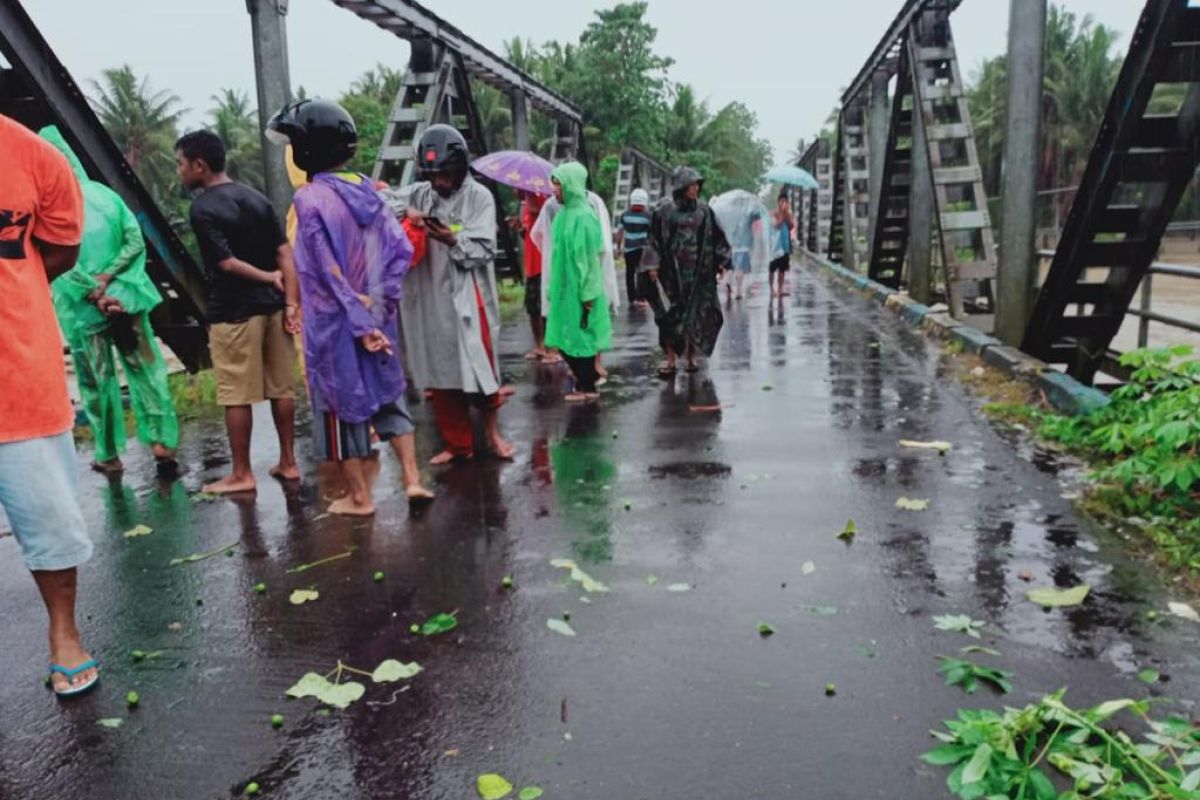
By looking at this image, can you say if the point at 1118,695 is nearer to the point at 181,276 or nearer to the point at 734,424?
the point at 734,424

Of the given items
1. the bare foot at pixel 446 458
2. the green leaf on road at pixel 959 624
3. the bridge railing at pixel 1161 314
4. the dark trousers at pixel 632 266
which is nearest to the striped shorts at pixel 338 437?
the bare foot at pixel 446 458

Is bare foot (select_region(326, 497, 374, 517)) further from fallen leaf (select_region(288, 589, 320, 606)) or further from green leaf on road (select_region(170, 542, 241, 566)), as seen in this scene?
fallen leaf (select_region(288, 589, 320, 606))

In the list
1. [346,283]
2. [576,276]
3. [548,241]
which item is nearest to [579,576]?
[346,283]

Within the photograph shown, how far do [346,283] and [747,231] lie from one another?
1217cm

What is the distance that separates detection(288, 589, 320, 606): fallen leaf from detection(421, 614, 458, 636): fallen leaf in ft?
1.82

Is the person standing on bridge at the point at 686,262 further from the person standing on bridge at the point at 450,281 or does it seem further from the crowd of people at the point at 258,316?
the person standing on bridge at the point at 450,281

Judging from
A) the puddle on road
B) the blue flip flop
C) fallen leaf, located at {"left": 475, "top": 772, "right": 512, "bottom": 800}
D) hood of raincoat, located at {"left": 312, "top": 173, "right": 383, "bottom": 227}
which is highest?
hood of raincoat, located at {"left": 312, "top": 173, "right": 383, "bottom": 227}

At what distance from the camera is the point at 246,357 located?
5305mm

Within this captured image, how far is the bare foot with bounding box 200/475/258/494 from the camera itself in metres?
5.43

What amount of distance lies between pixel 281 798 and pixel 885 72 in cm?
1608

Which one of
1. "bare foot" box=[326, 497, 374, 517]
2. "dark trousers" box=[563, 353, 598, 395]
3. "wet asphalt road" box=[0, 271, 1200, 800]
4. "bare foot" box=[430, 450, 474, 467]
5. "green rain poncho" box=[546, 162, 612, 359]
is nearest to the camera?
"wet asphalt road" box=[0, 271, 1200, 800]

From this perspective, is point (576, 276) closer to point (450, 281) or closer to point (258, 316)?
point (450, 281)

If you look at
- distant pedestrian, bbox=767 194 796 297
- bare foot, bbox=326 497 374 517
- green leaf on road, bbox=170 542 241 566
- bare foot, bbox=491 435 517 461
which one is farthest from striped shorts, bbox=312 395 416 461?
distant pedestrian, bbox=767 194 796 297

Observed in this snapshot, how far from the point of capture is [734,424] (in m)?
6.89
